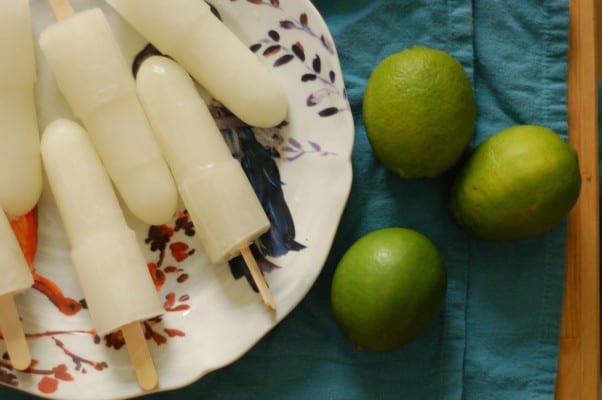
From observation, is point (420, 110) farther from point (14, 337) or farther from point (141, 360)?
point (14, 337)

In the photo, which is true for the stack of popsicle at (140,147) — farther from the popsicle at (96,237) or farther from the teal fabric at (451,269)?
the teal fabric at (451,269)

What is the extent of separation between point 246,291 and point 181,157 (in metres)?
0.18

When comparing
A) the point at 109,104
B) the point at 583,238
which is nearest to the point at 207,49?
the point at 109,104

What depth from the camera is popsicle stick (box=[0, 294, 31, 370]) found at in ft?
2.62

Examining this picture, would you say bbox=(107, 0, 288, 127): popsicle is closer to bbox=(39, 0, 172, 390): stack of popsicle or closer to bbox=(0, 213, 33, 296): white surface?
bbox=(39, 0, 172, 390): stack of popsicle

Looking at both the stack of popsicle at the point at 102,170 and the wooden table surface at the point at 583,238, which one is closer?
the stack of popsicle at the point at 102,170

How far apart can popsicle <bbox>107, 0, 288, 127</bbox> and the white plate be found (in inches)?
2.0

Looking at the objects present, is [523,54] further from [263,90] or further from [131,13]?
[131,13]

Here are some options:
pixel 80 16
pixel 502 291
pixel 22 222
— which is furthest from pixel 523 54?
pixel 22 222

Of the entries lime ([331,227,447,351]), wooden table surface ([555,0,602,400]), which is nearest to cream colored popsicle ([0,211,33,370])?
lime ([331,227,447,351])

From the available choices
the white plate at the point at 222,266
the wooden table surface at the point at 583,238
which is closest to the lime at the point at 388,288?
the white plate at the point at 222,266

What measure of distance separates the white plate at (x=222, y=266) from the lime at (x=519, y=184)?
0.49 feet

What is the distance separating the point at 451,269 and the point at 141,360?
1.27ft

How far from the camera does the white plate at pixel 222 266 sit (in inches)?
32.3
